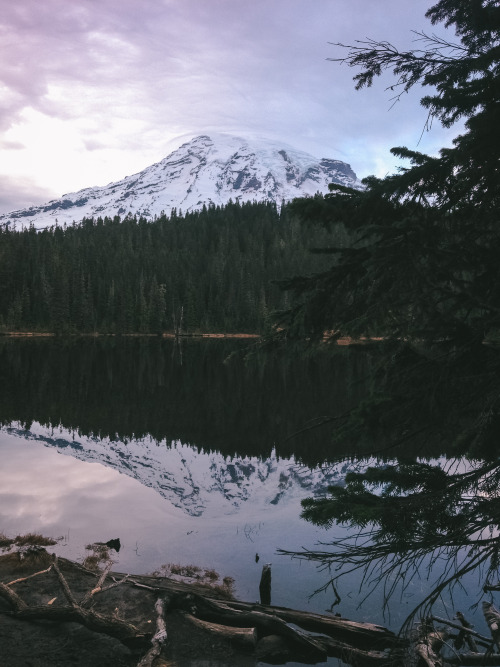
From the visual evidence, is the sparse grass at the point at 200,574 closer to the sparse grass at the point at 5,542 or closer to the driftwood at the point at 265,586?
the driftwood at the point at 265,586

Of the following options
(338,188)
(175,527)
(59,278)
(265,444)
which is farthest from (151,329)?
(338,188)

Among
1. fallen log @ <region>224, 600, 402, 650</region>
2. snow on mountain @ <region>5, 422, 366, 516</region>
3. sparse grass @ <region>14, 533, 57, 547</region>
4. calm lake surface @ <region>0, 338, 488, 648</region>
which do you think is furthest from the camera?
snow on mountain @ <region>5, 422, 366, 516</region>

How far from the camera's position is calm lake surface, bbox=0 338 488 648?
9.89m

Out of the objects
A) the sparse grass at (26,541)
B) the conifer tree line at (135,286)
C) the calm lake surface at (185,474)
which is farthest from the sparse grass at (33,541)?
the conifer tree line at (135,286)

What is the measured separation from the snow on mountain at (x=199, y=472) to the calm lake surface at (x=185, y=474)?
2.6 inches

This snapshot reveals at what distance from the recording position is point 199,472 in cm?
1756

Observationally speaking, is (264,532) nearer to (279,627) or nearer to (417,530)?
(279,627)

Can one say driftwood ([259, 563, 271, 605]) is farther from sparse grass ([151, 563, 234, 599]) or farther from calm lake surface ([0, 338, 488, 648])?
sparse grass ([151, 563, 234, 599])

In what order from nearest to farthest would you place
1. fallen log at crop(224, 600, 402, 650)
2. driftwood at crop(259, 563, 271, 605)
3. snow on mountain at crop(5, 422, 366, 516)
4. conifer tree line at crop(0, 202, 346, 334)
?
fallen log at crop(224, 600, 402, 650)
driftwood at crop(259, 563, 271, 605)
snow on mountain at crop(5, 422, 366, 516)
conifer tree line at crop(0, 202, 346, 334)

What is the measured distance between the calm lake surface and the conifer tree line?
76855 millimetres

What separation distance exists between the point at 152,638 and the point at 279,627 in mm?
1772

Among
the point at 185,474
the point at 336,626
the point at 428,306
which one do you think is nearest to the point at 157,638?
the point at 336,626

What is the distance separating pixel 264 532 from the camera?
12.3 metres

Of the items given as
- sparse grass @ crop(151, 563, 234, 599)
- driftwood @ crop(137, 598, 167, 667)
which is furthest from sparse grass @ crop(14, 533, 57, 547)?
driftwood @ crop(137, 598, 167, 667)
